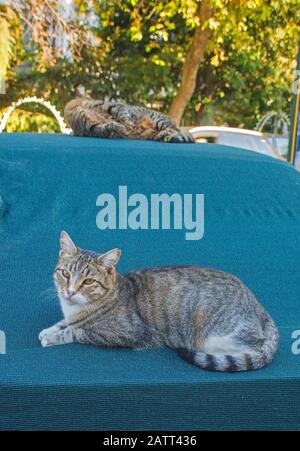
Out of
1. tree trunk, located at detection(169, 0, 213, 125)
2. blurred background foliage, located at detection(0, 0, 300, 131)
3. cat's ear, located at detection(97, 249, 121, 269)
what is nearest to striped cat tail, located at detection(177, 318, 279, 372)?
cat's ear, located at detection(97, 249, 121, 269)

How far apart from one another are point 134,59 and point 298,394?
10355mm

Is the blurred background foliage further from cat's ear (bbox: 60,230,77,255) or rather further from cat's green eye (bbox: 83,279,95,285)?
cat's green eye (bbox: 83,279,95,285)

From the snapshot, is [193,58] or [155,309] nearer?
[155,309]

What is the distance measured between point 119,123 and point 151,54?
25.4 feet

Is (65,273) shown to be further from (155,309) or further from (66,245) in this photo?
(155,309)

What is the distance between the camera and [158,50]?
11289 millimetres

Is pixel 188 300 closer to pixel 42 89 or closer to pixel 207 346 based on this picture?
pixel 207 346

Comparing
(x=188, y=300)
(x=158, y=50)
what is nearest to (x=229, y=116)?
(x=158, y=50)

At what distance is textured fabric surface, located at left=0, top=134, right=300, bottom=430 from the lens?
1701 millimetres

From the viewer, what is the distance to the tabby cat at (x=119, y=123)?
3814mm

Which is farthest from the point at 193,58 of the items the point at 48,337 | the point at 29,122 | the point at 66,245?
the point at 48,337

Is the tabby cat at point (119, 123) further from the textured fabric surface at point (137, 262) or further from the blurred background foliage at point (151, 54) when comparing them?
the blurred background foliage at point (151, 54)

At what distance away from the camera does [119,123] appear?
4219 mm

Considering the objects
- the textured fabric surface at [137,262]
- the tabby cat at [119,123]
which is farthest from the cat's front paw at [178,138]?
the textured fabric surface at [137,262]
